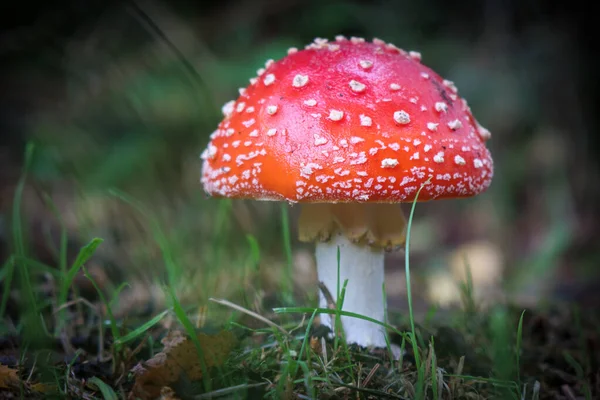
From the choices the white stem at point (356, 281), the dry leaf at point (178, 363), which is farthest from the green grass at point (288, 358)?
the white stem at point (356, 281)

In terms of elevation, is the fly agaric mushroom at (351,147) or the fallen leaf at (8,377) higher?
the fly agaric mushroom at (351,147)

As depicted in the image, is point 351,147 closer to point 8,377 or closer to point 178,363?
point 178,363

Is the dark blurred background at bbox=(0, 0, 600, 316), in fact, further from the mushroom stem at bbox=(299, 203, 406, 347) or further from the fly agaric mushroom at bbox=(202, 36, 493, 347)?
the fly agaric mushroom at bbox=(202, 36, 493, 347)

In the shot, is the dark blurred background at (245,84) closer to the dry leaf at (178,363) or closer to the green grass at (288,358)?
the green grass at (288,358)

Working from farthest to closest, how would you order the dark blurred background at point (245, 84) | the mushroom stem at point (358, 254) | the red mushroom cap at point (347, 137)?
the dark blurred background at point (245, 84) < the mushroom stem at point (358, 254) < the red mushroom cap at point (347, 137)

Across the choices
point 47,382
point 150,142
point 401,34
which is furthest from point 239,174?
point 401,34

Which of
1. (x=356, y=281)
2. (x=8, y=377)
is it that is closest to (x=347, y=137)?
(x=356, y=281)

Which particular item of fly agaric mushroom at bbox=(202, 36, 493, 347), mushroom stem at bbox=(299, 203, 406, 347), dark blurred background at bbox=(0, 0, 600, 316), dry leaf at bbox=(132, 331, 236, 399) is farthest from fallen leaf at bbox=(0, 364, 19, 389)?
dark blurred background at bbox=(0, 0, 600, 316)
